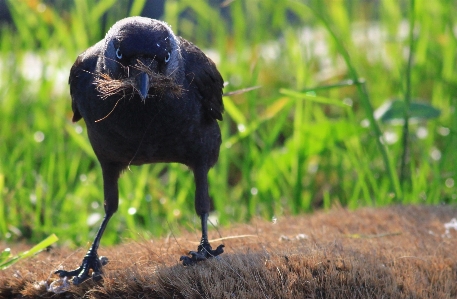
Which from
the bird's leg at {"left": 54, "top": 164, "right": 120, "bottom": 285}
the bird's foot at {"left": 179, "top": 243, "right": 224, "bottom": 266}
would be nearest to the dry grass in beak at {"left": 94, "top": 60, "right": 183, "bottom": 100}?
the bird's leg at {"left": 54, "top": 164, "right": 120, "bottom": 285}

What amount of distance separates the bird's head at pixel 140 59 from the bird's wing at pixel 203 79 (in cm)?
30

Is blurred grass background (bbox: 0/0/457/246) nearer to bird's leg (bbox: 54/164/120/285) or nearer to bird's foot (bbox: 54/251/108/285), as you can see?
bird's leg (bbox: 54/164/120/285)

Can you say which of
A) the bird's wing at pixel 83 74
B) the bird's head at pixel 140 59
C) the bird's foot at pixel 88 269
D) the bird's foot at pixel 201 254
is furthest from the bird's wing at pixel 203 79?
the bird's foot at pixel 88 269

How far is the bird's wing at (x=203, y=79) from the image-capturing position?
2.88m

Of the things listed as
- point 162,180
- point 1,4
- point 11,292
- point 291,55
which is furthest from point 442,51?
point 1,4

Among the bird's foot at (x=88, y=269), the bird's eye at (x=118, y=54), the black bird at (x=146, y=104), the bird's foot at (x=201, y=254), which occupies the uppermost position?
the bird's eye at (x=118, y=54)

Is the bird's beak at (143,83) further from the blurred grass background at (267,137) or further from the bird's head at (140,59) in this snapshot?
the blurred grass background at (267,137)

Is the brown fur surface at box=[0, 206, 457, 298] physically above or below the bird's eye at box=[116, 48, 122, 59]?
below

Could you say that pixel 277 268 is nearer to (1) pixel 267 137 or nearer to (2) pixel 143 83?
Answer: (2) pixel 143 83

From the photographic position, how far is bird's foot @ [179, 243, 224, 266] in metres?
2.37

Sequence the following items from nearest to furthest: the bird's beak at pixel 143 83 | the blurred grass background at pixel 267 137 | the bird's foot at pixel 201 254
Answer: the bird's beak at pixel 143 83
the bird's foot at pixel 201 254
the blurred grass background at pixel 267 137

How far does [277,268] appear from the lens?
217cm

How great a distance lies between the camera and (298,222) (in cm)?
324

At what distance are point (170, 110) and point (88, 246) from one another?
2.77 ft
